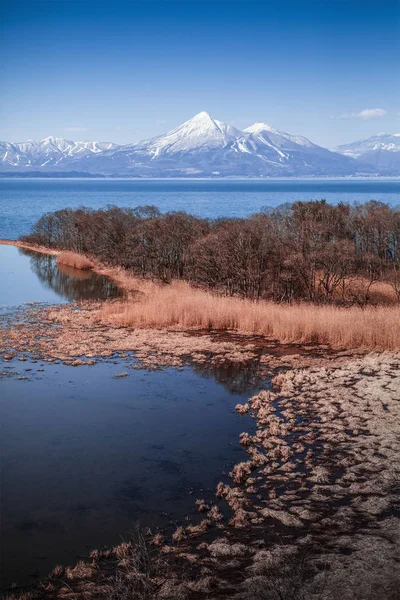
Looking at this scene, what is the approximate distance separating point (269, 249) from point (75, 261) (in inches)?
1038

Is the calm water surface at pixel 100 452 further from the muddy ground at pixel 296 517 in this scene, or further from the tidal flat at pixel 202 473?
the muddy ground at pixel 296 517

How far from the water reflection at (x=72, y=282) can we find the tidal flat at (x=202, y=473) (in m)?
16.2

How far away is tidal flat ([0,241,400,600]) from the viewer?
9.13 meters

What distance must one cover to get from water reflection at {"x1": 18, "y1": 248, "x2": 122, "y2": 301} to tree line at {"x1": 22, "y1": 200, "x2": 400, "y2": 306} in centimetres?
382

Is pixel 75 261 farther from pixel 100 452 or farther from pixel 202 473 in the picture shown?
pixel 202 473

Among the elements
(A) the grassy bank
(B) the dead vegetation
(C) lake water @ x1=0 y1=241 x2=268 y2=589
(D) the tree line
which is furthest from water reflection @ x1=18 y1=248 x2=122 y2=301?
(B) the dead vegetation

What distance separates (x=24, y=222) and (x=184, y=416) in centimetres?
9624

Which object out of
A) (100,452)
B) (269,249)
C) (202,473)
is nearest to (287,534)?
(202,473)

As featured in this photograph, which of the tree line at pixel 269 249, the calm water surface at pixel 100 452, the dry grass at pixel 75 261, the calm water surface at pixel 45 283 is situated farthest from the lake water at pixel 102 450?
Result: the dry grass at pixel 75 261

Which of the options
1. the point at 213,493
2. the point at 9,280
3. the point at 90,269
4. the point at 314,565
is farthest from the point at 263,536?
the point at 90,269

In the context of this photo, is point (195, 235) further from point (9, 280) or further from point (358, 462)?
point (358, 462)

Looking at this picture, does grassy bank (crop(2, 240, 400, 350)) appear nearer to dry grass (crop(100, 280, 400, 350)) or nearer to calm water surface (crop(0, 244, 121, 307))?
dry grass (crop(100, 280, 400, 350))

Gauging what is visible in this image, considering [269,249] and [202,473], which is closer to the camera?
[202,473]

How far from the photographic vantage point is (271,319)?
2767 cm
